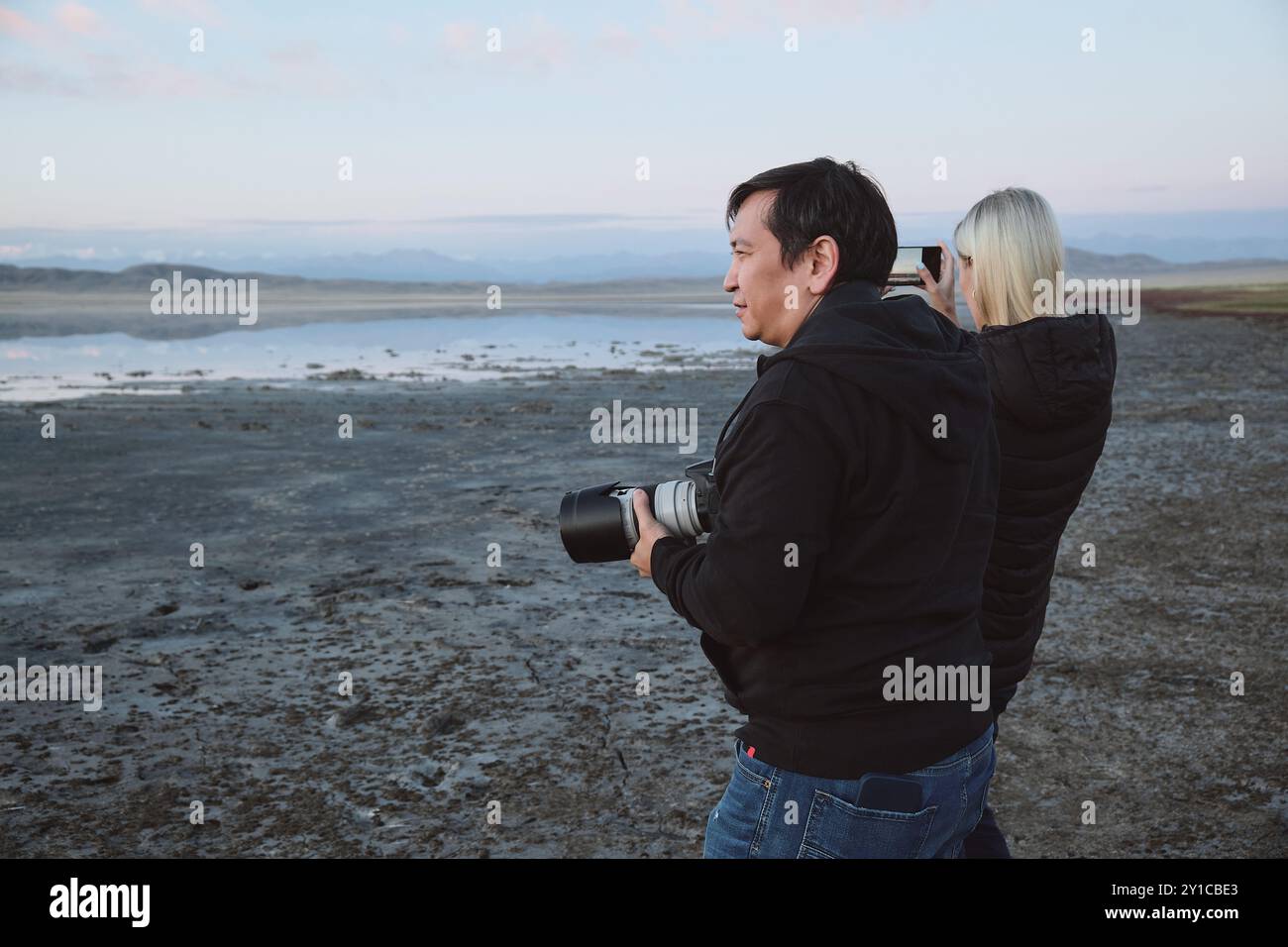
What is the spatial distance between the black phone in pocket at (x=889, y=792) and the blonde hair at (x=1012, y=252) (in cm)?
144

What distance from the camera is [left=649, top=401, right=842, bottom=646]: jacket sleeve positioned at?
6.31 feet

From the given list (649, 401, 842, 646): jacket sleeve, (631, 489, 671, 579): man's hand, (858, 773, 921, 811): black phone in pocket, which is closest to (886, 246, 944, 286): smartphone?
(631, 489, 671, 579): man's hand

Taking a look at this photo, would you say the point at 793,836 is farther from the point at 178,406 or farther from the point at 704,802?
the point at 178,406

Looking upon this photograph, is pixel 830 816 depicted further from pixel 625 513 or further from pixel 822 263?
pixel 822 263

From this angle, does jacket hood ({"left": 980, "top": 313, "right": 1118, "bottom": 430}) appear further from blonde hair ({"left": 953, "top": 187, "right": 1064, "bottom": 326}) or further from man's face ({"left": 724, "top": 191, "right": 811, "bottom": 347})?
man's face ({"left": 724, "top": 191, "right": 811, "bottom": 347})

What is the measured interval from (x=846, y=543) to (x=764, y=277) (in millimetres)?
527

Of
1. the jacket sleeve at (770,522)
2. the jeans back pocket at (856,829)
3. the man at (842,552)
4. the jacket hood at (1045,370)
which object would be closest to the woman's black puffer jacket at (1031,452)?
the jacket hood at (1045,370)

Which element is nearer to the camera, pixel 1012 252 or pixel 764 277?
pixel 764 277

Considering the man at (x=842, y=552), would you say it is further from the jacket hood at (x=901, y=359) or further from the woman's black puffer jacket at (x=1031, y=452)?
the woman's black puffer jacket at (x=1031, y=452)

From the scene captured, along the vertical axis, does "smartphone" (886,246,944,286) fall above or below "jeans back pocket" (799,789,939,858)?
above

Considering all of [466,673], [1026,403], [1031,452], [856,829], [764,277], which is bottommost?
[466,673]

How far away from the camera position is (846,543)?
202 centimetres

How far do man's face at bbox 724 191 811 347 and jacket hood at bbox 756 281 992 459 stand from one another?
6cm

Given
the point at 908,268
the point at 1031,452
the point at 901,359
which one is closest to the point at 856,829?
the point at 901,359
